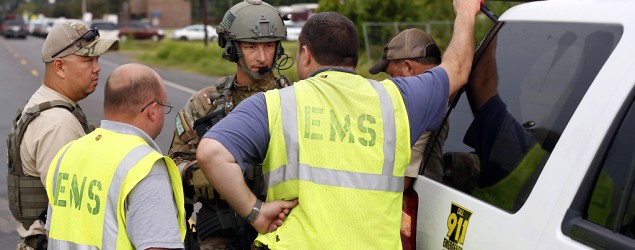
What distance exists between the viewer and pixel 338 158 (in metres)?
2.82

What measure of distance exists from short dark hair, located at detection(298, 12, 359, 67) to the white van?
1.51ft

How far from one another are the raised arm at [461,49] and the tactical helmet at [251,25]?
1194 mm

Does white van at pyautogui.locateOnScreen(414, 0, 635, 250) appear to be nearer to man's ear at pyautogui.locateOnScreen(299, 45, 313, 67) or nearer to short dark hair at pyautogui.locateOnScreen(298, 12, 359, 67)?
short dark hair at pyautogui.locateOnScreen(298, 12, 359, 67)

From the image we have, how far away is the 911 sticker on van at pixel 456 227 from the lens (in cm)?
275

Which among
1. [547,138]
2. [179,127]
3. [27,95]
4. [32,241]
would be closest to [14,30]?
[27,95]

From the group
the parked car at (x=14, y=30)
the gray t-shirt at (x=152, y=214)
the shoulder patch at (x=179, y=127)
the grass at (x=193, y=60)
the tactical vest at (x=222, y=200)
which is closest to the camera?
the gray t-shirt at (x=152, y=214)

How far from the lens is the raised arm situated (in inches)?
120

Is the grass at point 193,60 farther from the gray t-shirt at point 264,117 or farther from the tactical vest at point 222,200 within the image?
the gray t-shirt at point 264,117

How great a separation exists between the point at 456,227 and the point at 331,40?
0.76 m

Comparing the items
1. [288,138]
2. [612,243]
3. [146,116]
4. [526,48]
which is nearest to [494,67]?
[526,48]

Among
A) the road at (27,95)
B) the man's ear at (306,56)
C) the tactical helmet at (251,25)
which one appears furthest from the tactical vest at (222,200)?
the road at (27,95)

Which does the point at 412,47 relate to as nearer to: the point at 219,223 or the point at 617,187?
the point at 219,223

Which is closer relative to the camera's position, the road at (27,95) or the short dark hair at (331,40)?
the short dark hair at (331,40)

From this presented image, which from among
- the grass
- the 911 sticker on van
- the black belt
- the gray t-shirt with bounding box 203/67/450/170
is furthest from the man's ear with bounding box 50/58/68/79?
the grass
